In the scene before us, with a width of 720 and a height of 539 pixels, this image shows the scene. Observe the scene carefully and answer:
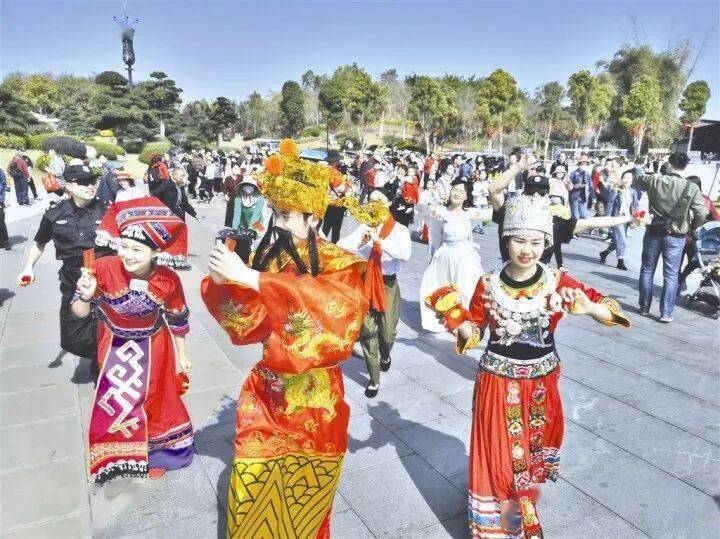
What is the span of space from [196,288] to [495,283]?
650 centimetres

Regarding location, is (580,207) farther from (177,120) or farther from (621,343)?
(177,120)

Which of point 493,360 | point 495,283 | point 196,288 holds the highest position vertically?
point 495,283

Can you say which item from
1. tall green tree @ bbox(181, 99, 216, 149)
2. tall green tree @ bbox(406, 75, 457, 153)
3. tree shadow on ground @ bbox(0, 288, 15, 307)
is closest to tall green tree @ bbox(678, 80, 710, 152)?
tall green tree @ bbox(406, 75, 457, 153)

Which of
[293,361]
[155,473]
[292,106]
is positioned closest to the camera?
[293,361]

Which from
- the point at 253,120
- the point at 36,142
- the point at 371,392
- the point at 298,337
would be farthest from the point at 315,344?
the point at 253,120

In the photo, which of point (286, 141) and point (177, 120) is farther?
point (177, 120)

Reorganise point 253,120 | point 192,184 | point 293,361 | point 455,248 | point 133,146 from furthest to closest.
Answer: point 253,120 → point 133,146 → point 192,184 → point 455,248 → point 293,361

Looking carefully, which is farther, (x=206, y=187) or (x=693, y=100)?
(x=693, y=100)

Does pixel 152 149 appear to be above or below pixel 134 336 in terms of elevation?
above

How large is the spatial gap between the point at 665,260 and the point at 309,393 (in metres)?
6.00

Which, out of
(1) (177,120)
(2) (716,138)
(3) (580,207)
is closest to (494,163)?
(3) (580,207)

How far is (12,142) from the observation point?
29.7m

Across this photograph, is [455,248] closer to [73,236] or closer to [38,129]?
[73,236]

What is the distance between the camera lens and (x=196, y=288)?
27.3ft
